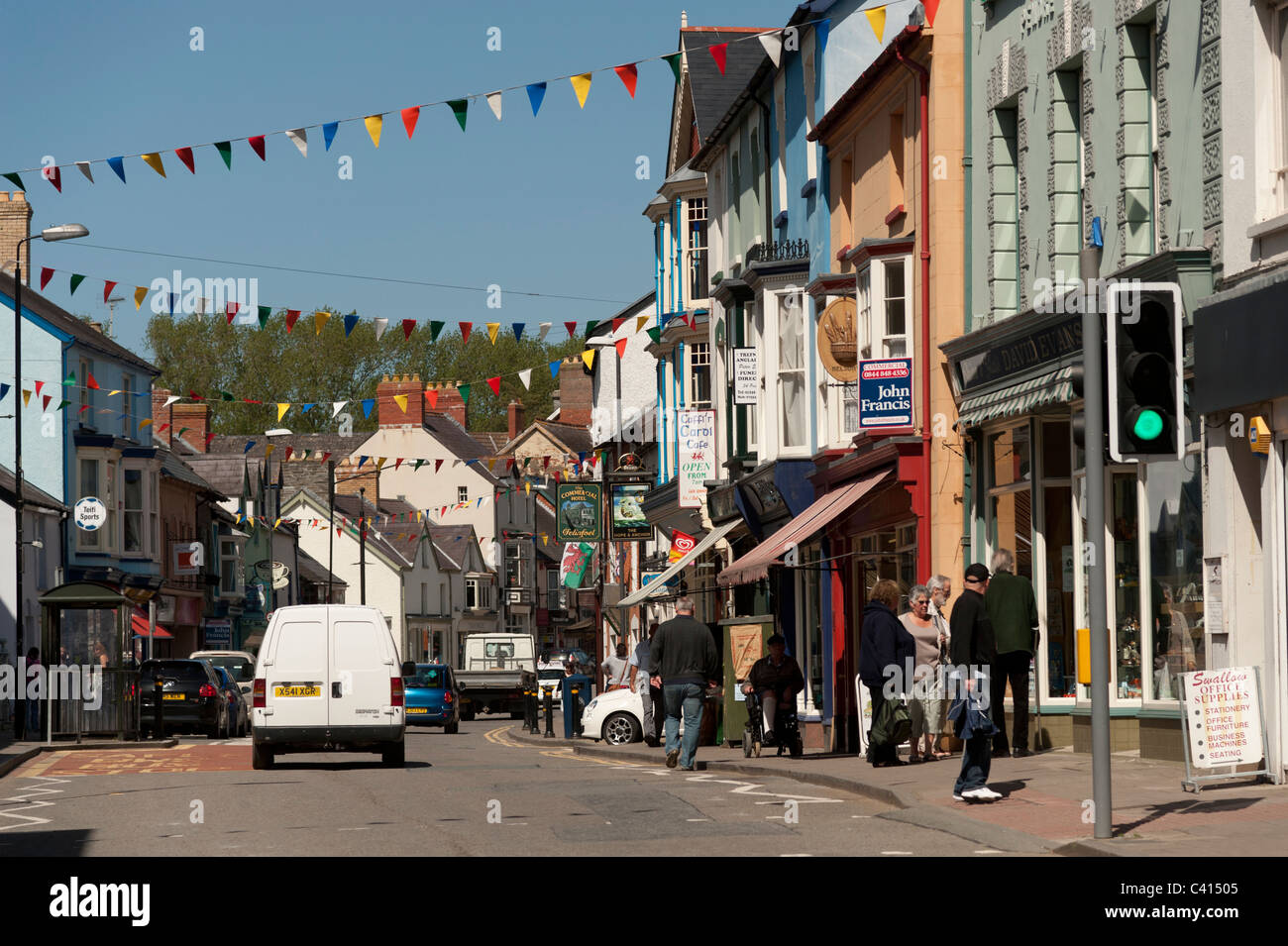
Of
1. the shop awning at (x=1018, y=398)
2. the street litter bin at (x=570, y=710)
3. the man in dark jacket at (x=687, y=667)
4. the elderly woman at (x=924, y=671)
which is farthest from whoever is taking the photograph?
the street litter bin at (x=570, y=710)

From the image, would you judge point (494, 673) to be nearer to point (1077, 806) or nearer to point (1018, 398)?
point (1018, 398)

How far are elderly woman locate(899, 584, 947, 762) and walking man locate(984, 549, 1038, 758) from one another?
1.96 ft

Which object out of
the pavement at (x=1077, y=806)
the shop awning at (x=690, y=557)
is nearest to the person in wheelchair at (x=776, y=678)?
the pavement at (x=1077, y=806)

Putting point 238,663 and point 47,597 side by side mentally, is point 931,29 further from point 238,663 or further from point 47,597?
point 238,663

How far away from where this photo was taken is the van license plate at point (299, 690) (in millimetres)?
22250

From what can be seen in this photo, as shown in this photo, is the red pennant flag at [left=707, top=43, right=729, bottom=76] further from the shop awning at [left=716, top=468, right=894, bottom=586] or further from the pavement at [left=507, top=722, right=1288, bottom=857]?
the pavement at [left=507, top=722, right=1288, bottom=857]

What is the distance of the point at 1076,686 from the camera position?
61.9 feet

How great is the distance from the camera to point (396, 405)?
287 feet

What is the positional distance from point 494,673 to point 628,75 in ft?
108

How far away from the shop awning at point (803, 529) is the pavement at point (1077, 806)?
450 cm

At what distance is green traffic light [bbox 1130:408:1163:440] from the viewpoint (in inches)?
447

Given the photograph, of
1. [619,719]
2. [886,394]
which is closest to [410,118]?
[886,394]

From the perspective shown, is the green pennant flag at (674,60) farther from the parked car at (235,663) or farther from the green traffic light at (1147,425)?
the parked car at (235,663)
